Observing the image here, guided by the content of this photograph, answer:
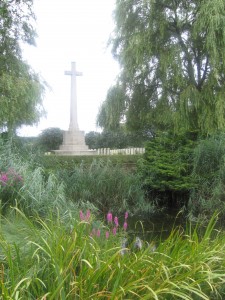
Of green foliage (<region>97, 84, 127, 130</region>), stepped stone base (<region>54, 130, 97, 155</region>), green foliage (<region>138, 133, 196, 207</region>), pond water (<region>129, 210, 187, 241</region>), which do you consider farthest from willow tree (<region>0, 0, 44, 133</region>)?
stepped stone base (<region>54, 130, 97, 155</region>)

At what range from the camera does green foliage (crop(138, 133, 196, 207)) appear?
8414 millimetres

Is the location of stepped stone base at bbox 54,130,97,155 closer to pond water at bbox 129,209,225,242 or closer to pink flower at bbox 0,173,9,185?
pond water at bbox 129,209,225,242

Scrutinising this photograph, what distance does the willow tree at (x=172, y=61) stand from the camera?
10.5m

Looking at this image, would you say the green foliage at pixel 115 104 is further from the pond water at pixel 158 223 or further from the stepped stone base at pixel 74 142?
the pond water at pixel 158 223

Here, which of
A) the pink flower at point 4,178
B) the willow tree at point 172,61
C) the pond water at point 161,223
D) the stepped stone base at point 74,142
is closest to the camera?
the pink flower at point 4,178

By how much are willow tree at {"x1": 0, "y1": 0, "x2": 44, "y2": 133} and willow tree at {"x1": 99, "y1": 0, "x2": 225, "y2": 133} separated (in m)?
2.61

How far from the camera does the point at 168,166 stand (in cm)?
857

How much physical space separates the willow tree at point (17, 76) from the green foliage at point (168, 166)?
3.27m

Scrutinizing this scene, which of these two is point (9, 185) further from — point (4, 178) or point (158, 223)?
point (158, 223)

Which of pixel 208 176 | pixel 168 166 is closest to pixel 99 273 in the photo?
pixel 208 176

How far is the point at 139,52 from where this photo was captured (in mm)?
11148

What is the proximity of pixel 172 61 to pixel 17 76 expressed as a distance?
4.20 m

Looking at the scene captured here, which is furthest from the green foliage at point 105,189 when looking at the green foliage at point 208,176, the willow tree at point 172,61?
the willow tree at point 172,61

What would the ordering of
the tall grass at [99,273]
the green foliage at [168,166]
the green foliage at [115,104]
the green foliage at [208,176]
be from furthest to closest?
the green foliage at [115,104]
the green foliage at [168,166]
the green foliage at [208,176]
the tall grass at [99,273]
